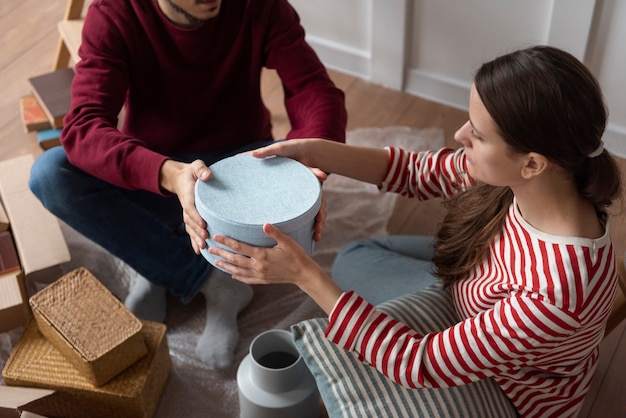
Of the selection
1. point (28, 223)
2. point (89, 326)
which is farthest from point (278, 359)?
point (28, 223)

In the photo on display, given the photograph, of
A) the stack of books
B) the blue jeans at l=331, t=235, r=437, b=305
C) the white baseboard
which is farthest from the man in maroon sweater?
the white baseboard

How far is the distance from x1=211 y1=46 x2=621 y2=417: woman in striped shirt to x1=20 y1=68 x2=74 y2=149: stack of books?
3.76 ft

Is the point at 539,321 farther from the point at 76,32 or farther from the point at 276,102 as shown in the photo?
the point at 76,32

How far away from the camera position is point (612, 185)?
3.61 ft

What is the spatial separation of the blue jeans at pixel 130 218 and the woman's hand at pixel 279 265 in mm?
513

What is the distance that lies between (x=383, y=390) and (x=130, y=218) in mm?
714

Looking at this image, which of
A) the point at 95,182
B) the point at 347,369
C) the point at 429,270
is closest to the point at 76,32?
the point at 95,182

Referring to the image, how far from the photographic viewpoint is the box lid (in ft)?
5.61

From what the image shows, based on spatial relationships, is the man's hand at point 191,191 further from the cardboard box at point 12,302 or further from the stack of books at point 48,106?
the stack of books at point 48,106

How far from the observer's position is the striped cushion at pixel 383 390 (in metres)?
1.24

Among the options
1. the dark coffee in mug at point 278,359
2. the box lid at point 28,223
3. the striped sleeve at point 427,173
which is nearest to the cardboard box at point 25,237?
the box lid at point 28,223

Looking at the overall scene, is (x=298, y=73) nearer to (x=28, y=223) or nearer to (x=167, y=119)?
(x=167, y=119)

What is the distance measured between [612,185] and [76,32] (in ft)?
5.37

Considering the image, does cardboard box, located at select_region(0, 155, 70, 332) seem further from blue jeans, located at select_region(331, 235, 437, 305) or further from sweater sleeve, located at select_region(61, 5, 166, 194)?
blue jeans, located at select_region(331, 235, 437, 305)
